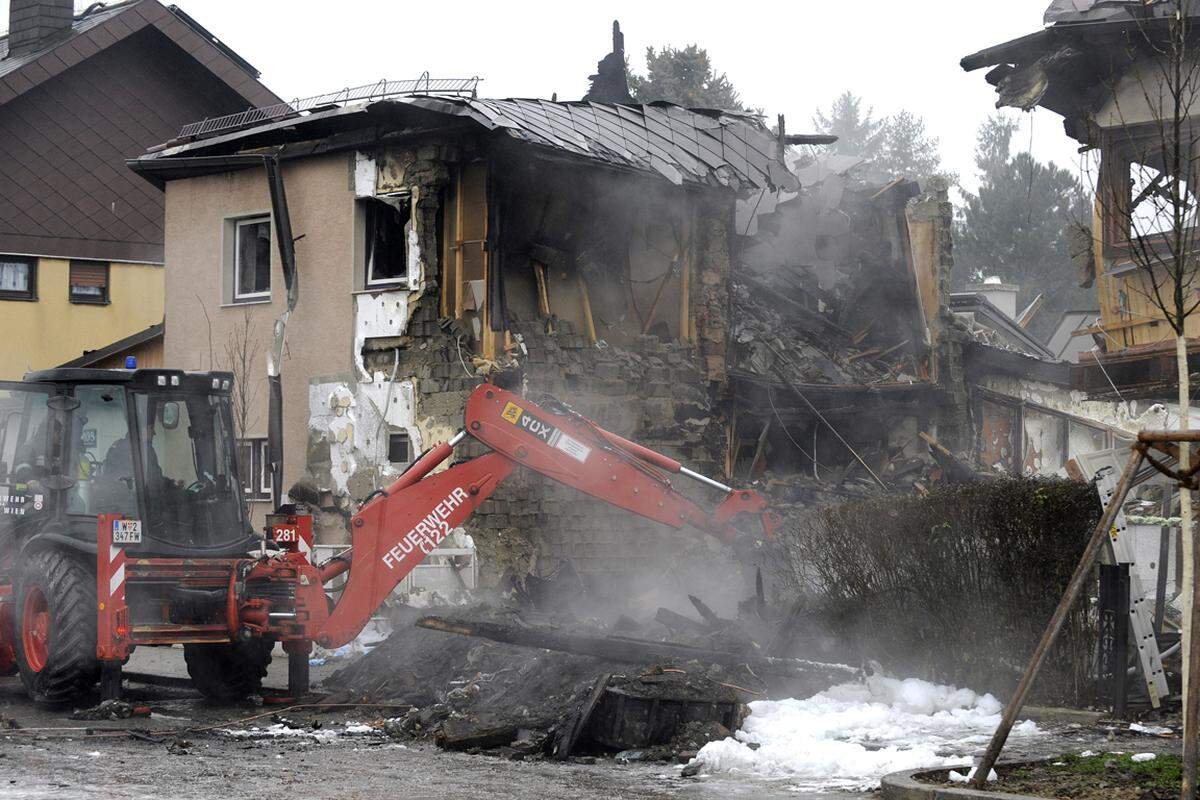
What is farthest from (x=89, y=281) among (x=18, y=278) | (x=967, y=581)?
(x=967, y=581)

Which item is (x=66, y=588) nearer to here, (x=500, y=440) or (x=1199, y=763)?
(x=500, y=440)

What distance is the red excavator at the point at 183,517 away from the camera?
456 inches

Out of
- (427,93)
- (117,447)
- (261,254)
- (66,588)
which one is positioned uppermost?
(427,93)

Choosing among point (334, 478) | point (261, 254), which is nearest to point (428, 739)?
point (334, 478)

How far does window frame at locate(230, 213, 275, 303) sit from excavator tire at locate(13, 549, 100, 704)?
9497mm

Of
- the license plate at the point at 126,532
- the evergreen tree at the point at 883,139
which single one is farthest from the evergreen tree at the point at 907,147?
the license plate at the point at 126,532

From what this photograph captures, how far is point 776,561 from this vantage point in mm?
12586

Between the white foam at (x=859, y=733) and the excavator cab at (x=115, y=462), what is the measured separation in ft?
16.7

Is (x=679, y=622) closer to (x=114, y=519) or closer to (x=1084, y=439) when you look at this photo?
(x=114, y=519)

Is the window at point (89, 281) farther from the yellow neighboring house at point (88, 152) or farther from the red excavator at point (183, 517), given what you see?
the red excavator at point (183, 517)

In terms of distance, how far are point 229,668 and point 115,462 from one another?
210 centimetres

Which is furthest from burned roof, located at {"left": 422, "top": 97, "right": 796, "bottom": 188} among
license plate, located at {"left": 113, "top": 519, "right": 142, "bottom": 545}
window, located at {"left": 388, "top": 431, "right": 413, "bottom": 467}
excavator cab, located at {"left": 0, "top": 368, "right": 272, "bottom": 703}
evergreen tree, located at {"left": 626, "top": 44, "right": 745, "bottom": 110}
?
evergreen tree, located at {"left": 626, "top": 44, "right": 745, "bottom": 110}

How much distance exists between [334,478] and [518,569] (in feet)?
10.8

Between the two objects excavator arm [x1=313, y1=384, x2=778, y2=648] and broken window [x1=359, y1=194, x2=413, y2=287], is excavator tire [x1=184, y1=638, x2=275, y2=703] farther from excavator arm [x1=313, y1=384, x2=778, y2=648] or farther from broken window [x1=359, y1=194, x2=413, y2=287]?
broken window [x1=359, y1=194, x2=413, y2=287]
